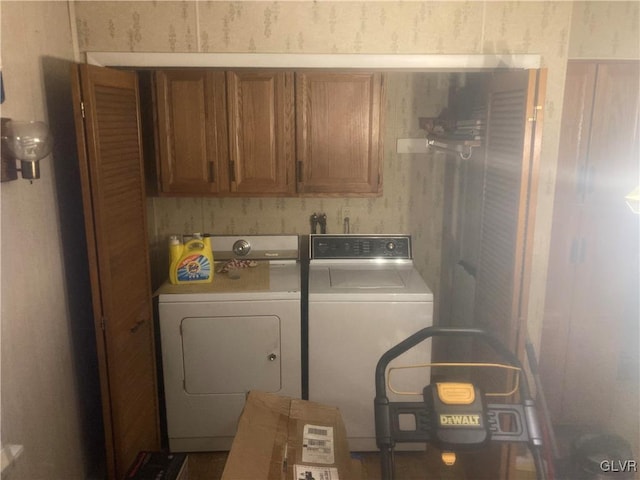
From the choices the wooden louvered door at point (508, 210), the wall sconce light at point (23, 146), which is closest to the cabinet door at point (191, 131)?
the wall sconce light at point (23, 146)

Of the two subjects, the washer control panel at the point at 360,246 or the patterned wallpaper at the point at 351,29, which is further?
the washer control panel at the point at 360,246

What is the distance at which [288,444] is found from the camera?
1941 mm

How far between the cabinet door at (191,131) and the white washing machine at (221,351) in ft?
1.89

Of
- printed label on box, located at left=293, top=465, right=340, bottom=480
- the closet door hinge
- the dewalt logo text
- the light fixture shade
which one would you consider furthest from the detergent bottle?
the closet door hinge

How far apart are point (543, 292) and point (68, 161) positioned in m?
2.31

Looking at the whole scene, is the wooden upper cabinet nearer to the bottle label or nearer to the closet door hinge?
the bottle label

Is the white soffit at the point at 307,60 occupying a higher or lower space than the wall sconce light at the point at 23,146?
higher

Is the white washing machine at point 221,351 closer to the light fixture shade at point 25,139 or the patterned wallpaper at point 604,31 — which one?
the light fixture shade at point 25,139

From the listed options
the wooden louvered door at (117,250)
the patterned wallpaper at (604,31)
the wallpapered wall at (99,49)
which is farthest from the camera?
the patterned wallpaper at (604,31)

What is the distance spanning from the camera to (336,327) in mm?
2676

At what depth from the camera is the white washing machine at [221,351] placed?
2.68m

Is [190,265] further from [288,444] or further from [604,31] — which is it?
[604,31]

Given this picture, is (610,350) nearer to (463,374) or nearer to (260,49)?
(463,374)

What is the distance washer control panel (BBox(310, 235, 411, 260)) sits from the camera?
3.20 metres
